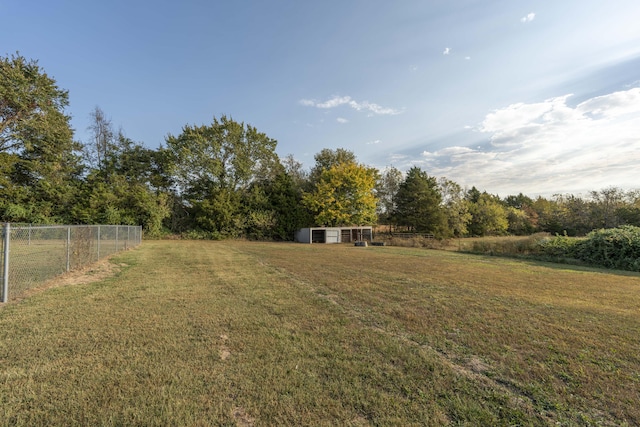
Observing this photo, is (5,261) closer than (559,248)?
Yes

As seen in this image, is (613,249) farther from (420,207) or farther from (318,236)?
(318,236)

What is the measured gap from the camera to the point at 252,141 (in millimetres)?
33062

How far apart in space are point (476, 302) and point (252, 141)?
3155 cm

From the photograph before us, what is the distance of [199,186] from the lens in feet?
104

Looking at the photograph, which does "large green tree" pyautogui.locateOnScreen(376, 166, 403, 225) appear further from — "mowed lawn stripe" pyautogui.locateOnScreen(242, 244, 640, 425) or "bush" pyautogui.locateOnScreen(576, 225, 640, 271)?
"mowed lawn stripe" pyautogui.locateOnScreen(242, 244, 640, 425)

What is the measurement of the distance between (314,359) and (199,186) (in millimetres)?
32136

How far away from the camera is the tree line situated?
2344 centimetres

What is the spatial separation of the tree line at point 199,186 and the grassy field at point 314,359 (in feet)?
81.6

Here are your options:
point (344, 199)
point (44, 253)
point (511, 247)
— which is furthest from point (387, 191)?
point (44, 253)

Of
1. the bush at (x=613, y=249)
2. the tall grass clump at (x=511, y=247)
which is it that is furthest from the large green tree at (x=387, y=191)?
the bush at (x=613, y=249)

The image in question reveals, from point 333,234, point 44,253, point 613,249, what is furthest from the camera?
point 333,234

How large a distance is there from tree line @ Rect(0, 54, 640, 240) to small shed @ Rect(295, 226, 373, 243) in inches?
53.4

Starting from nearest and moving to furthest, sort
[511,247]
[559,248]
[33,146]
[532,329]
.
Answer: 1. [532,329]
2. [559,248]
3. [511,247]
4. [33,146]

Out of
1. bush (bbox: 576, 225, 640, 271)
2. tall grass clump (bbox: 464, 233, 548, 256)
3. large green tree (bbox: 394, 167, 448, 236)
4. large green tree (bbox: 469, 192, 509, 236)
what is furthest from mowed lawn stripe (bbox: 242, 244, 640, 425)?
large green tree (bbox: 469, 192, 509, 236)
